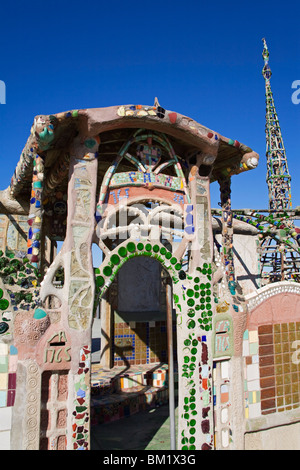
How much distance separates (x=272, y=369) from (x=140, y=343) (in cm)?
460

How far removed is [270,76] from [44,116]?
27.0m

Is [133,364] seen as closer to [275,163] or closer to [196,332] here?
[196,332]

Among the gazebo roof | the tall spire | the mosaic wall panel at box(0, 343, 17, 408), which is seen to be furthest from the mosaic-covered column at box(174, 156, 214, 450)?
the tall spire

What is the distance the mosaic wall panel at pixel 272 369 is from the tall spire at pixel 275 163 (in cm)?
1981

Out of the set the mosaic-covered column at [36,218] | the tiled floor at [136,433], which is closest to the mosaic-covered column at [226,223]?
the tiled floor at [136,433]

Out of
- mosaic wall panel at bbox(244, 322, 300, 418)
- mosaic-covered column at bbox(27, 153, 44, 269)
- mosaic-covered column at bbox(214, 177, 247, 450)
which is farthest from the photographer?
mosaic wall panel at bbox(244, 322, 300, 418)

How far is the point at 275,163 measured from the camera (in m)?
26.2

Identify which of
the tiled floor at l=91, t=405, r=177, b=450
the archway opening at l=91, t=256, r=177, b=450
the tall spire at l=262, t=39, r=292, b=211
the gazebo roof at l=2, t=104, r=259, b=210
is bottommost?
the tiled floor at l=91, t=405, r=177, b=450

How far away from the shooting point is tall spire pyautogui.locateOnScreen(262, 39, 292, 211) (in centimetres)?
2561

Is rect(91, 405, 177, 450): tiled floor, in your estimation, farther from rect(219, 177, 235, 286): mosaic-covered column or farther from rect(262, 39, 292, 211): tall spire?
rect(262, 39, 292, 211): tall spire

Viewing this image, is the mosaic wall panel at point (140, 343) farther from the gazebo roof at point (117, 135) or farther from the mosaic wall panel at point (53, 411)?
the mosaic wall panel at point (53, 411)

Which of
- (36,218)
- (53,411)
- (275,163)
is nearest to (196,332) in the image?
(53,411)

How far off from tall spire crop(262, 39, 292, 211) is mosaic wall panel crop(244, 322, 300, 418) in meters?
19.8

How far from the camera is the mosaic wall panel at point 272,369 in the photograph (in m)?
6.29
